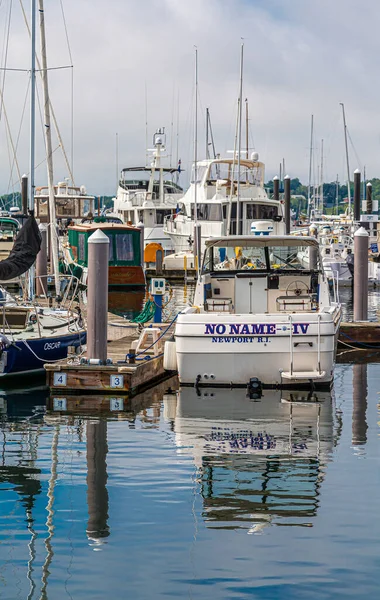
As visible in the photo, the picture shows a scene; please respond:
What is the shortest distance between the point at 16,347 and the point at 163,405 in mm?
3049

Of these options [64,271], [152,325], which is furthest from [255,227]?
[152,325]

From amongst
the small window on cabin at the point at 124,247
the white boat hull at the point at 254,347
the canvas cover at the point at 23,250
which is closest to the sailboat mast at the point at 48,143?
the canvas cover at the point at 23,250

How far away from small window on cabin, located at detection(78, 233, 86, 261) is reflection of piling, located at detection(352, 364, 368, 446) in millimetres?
22812

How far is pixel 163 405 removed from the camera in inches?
621

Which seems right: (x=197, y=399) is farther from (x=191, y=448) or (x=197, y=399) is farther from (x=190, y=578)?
(x=190, y=578)

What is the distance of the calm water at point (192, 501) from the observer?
791cm

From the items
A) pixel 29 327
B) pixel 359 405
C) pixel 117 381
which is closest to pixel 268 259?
pixel 359 405

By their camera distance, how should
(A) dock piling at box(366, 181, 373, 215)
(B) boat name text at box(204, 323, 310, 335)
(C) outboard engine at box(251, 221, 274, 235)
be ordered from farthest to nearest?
1. (A) dock piling at box(366, 181, 373, 215)
2. (C) outboard engine at box(251, 221, 274, 235)
3. (B) boat name text at box(204, 323, 310, 335)

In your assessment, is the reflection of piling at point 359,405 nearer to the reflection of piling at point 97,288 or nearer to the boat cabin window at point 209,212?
the reflection of piling at point 97,288

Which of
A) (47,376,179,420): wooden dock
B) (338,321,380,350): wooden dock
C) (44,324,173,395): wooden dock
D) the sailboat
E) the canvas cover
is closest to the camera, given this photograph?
(47,376,179,420): wooden dock

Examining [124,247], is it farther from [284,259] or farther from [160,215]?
[284,259]

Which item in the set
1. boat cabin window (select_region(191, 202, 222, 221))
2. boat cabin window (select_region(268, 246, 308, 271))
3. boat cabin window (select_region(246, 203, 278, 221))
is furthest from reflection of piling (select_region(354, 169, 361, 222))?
boat cabin window (select_region(268, 246, 308, 271))

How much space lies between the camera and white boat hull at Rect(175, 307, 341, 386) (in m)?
15.5

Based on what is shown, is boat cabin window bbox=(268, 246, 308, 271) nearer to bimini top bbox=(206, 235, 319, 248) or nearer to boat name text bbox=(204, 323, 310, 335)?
bimini top bbox=(206, 235, 319, 248)
